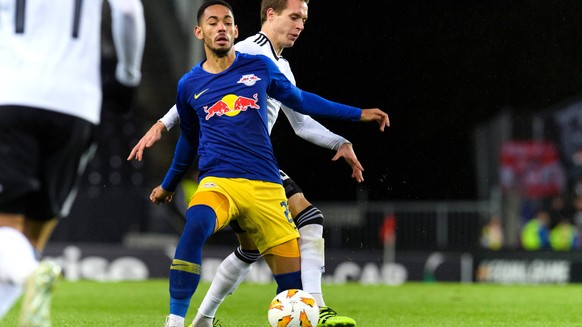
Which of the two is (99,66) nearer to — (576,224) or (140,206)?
(140,206)

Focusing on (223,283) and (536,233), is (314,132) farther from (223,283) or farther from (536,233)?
(536,233)

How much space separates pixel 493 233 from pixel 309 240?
415 inches

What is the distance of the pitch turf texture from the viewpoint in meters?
7.09

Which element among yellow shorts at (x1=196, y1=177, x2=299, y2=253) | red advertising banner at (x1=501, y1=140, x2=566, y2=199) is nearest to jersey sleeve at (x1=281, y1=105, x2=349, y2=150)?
yellow shorts at (x1=196, y1=177, x2=299, y2=253)

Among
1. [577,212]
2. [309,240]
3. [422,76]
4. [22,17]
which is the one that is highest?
[422,76]

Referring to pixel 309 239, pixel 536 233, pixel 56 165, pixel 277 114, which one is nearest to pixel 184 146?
pixel 277 114

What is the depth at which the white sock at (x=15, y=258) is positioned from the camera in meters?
3.59

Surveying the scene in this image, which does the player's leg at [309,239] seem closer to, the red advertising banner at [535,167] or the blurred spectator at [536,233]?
the blurred spectator at [536,233]

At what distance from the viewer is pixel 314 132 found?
240 inches

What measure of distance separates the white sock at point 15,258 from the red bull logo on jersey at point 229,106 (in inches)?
76.7

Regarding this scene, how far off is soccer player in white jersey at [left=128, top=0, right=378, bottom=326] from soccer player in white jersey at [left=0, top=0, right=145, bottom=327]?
1.81m

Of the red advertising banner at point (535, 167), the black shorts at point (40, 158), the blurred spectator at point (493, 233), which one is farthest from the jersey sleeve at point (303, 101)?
the red advertising banner at point (535, 167)

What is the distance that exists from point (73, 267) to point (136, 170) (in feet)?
13.3

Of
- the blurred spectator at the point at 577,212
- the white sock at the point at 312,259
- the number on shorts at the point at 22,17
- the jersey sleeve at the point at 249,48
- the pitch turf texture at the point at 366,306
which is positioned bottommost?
the pitch turf texture at the point at 366,306
